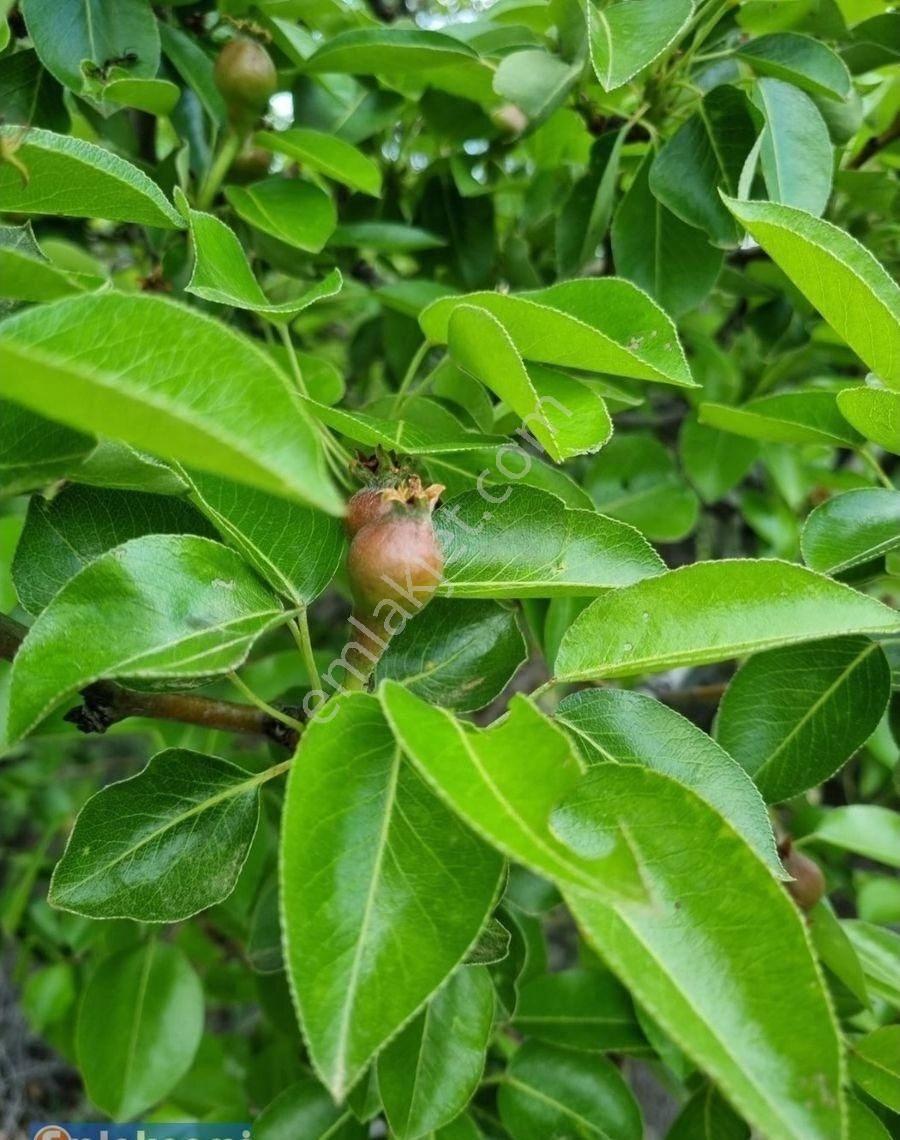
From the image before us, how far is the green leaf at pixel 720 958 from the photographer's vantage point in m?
0.37

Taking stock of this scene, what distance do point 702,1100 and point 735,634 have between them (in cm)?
61

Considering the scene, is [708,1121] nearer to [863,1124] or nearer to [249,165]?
[863,1124]

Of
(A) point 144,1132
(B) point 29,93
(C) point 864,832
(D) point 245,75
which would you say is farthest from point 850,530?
(A) point 144,1132

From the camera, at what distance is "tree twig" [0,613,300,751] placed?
0.60 metres

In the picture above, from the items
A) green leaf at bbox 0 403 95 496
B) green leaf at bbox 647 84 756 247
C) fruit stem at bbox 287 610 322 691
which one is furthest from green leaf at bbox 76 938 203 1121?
green leaf at bbox 647 84 756 247

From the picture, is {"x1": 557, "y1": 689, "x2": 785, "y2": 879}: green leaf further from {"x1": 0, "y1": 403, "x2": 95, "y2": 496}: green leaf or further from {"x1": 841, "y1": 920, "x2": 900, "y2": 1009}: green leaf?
{"x1": 841, "y1": 920, "x2": 900, "y2": 1009}: green leaf

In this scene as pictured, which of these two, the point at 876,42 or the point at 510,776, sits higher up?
the point at 876,42

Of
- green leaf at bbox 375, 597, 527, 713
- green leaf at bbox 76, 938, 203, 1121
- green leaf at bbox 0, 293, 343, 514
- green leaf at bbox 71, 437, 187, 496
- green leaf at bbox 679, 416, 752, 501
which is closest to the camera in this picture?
green leaf at bbox 0, 293, 343, 514

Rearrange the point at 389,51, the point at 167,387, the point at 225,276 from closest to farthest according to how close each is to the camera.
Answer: the point at 167,387 < the point at 225,276 < the point at 389,51

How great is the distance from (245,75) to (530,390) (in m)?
0.50

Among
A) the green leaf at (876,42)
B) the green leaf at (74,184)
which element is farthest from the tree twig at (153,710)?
the green leaf at (876,42)

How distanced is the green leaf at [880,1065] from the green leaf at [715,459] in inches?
24.3

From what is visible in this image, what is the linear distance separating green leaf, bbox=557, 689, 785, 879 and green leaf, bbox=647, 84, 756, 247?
457 mm

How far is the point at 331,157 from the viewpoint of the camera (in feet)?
2.70
